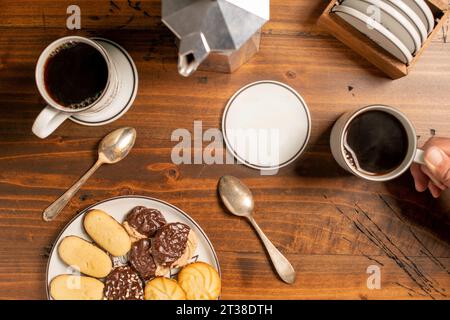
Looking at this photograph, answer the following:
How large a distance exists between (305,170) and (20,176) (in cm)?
55

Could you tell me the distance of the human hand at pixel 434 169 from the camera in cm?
75

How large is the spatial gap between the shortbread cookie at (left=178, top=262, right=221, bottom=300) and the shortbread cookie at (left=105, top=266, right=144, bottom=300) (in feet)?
0.26

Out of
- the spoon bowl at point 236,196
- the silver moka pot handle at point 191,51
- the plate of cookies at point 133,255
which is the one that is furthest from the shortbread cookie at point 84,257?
the silver moka pot handle at point 191,51

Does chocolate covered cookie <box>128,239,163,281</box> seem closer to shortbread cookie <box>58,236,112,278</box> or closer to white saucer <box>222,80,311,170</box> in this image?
shortbread cookie <box>58,236,112,278</box>

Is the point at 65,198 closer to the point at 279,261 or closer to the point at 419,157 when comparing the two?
the point at 279,261

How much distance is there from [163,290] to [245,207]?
0.21 meters

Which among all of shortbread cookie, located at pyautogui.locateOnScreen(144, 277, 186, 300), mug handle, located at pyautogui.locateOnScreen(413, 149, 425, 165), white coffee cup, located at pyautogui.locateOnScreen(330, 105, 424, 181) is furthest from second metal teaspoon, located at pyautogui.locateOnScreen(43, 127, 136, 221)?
mug handle, located at pyautogui.locateOnScreen(413, 149, 425, 165)

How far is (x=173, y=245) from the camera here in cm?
81

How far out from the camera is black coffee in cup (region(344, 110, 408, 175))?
76 cm

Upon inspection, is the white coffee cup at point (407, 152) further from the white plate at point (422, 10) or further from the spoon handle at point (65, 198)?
the spoon handle at point (65, 198)

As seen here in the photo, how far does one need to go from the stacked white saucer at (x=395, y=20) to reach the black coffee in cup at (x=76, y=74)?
0.42m

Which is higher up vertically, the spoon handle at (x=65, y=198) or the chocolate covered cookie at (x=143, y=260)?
the spoon handle at (x=65, y=198)

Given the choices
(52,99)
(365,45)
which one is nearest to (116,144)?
(52,99)
